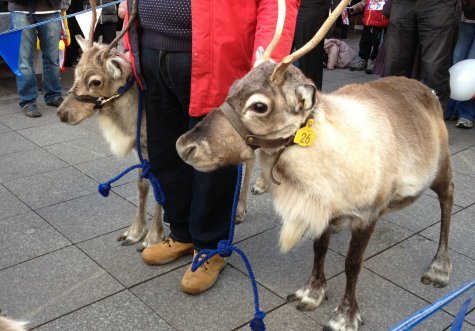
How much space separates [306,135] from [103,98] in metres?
1.71

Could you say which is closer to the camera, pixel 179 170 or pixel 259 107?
pixel 259 107

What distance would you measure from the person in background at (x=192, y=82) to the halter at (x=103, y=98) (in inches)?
8.4

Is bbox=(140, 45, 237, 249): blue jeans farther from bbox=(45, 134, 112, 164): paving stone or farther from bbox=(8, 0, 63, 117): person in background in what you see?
bbox=(8, 0, 63, 117): person in background

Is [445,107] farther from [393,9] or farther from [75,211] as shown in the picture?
[75,211]

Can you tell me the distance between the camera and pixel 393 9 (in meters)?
6.20

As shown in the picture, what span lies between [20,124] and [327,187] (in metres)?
5.33

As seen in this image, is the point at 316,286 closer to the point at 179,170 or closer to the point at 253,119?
the point at 179,170

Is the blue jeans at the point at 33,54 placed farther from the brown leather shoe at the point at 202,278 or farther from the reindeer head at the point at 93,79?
the brown leather shoe at the point at 202,278

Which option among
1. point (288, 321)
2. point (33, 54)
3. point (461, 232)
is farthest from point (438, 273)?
point (33, 54)

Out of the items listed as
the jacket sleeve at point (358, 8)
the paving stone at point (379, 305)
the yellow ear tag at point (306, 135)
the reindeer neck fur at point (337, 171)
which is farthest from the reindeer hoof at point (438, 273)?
the jacket sleeve at point (358, 8)

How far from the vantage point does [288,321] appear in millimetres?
3098

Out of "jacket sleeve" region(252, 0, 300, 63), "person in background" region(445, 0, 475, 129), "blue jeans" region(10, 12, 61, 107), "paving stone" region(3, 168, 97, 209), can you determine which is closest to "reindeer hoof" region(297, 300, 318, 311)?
"jacket sleeve" region(252, 0, 300, 63)

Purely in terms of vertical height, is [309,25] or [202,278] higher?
[309,25]

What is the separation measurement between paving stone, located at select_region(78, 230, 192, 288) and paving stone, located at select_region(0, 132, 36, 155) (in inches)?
96.6
